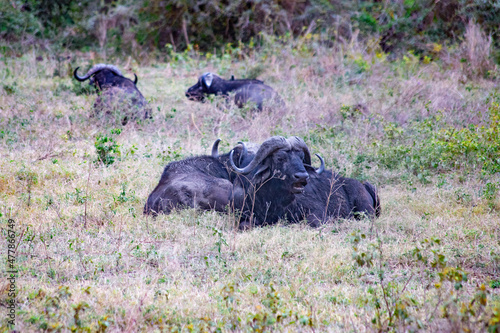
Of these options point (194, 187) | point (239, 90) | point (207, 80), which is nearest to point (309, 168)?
point (194, 187)

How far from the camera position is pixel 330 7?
1727cm

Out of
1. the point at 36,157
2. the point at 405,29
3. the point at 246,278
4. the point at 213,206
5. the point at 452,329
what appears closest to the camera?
the point at 452,329

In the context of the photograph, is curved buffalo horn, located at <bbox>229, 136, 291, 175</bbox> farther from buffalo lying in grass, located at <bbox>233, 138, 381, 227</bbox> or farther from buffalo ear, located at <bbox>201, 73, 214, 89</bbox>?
buffalo ear, located at <bbox>201, 73, 214, 89</bbox>

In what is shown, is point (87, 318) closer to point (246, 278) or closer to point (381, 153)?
point (246, 278)

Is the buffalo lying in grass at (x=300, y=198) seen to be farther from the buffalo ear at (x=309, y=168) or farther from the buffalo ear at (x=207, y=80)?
the buffalo ear at (x=207, y=80)

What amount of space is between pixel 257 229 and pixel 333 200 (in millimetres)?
1305

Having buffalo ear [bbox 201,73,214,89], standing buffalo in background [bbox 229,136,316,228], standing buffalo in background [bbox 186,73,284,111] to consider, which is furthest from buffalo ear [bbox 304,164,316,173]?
buffalo ear [bbox 201,73,214,89]

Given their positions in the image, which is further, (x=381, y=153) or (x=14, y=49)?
(x=14, y=49)

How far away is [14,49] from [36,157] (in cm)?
887

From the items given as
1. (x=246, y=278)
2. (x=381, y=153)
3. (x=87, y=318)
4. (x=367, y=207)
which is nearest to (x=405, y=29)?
(x=381, y=153)

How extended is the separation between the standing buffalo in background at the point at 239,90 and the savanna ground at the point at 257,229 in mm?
440

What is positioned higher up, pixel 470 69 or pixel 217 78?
pixel 470 69

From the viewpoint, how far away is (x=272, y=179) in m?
5.90

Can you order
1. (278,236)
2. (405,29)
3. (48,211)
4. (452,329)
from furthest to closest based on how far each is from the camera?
(405,29) → (48,211) → (278,236) → (452,329)
